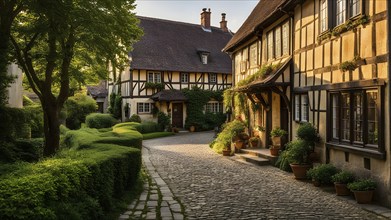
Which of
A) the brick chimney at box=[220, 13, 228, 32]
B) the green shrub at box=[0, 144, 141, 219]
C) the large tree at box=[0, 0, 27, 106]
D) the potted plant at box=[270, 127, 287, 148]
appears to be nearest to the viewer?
the green shrub at box=[0, 144, 141, 219]

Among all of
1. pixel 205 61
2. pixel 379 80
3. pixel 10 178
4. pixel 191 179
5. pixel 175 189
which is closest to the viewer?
pixel 10 178

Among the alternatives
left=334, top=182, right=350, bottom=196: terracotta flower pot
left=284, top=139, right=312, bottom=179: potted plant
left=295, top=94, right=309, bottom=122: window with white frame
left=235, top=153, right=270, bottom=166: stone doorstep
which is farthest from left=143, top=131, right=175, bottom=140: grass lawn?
left=334, top=182, right=350, bottom=196: terracotta flower pot

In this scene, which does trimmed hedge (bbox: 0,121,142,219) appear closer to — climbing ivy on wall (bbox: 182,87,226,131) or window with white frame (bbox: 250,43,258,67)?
window with white frame (bbox: 250,43,258,67)

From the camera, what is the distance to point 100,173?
6605 mm

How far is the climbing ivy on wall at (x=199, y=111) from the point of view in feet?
107

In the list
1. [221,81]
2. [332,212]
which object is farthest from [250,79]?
[221,81]

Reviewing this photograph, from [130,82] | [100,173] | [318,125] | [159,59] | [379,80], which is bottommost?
[100,173]

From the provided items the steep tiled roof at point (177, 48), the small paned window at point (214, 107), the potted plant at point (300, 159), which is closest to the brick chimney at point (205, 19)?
the steep tiled roof at point (177, 48)

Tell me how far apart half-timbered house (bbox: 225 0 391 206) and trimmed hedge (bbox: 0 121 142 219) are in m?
5.84

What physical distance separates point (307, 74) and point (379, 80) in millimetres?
4124

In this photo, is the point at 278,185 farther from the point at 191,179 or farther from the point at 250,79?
the point at 250,79

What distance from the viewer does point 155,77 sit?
1257 inches

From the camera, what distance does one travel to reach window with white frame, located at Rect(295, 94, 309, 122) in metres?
12.3

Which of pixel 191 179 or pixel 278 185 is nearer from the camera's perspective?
pixel 278 185
